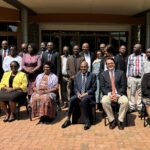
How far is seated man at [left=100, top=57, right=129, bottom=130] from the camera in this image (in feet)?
22.9

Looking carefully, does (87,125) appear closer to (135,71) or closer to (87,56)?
(135,71)

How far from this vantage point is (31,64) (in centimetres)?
836

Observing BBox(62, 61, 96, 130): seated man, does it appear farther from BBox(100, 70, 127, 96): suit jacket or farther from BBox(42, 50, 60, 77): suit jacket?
BBox(42, 50, 60, 77): suit jacket

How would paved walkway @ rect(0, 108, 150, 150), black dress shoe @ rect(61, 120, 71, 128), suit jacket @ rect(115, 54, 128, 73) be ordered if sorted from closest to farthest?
paved walkway @ rect(0, 108, 150, 150) < black dress shoe @ rect(61, 120, 71, 128) < suit jacket @ rect(115, 54, 128, 73)

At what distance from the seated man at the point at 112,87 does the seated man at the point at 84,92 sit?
0.25m

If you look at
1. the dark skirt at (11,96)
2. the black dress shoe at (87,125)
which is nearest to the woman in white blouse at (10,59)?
the dark skirt at (11,96)

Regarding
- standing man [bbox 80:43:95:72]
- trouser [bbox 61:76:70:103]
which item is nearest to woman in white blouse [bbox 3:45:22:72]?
trouser [bbox 61:76:70:103]

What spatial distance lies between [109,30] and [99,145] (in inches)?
576

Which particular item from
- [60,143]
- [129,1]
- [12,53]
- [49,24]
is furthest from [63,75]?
[49,24]

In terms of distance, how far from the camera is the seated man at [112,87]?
22.9 feet

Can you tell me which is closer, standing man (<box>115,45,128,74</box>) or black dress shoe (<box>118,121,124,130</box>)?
black dress shoe (<box>118,121,124,130</box>)

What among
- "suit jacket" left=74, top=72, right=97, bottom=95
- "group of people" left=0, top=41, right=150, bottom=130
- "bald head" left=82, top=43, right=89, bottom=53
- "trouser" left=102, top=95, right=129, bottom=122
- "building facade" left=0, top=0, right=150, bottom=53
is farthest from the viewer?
"building facade" left=0, top=0, right=150, bottom=53

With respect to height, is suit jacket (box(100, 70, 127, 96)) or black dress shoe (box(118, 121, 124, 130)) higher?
suit jacket (box(100, 70, 127, 96))

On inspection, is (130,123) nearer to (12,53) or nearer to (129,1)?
(12,53)
